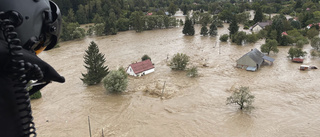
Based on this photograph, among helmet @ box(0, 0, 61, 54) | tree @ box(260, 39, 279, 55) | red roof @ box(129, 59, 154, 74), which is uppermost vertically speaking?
helmet @ box(0, 0, 61, 54)

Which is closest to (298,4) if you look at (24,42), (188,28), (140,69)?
(188,28)

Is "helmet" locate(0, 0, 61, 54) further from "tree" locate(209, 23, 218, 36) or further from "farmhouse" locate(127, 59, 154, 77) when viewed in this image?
"tree" locate(209, 23, 218, 36)

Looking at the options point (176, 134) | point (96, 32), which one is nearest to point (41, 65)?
point (176, 134)

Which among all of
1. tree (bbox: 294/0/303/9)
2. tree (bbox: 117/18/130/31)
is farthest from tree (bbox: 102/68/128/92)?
tree (bbox: 294/0/303/9)

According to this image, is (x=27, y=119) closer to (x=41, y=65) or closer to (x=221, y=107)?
(x=41, y=65)

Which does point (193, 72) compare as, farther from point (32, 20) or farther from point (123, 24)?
point (123, 24)

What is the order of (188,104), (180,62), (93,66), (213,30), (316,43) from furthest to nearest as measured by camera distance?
(213,30) < (316,43) < (180,62) < (93,66) < (188,104)
